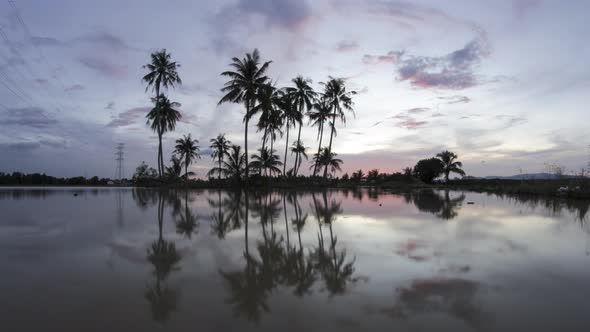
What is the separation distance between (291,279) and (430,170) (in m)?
48.9

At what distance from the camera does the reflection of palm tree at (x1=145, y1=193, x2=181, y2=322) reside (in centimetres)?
303

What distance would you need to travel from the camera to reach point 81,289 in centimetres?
361

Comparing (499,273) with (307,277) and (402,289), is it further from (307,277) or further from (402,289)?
(307,277)

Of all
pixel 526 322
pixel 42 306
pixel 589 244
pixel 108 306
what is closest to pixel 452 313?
pixel 526 322

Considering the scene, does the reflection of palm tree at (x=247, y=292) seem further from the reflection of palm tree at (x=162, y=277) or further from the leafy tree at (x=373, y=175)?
the leafy tree at (x=373, y=175)

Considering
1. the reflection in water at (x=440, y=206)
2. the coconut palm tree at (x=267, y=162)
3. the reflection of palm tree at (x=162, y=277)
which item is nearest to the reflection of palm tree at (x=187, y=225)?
the reflection of palm tree at (x=162, y=277)

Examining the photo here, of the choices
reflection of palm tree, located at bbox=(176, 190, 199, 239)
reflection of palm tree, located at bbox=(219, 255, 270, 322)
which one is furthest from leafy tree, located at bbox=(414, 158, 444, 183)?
reflection of palm tree, located at bbox=(219, 255, 270, 322)

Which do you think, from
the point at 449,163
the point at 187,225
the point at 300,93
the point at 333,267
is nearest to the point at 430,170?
the point at 449,163

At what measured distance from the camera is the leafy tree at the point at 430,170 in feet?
158

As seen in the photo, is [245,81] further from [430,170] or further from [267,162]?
[430,170]

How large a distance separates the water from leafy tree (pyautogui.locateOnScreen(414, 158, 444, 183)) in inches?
1693

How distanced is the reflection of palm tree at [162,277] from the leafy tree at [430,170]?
4777 cm

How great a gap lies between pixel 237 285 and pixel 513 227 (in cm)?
806

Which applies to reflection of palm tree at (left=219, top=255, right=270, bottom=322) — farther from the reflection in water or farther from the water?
the reflection in water
